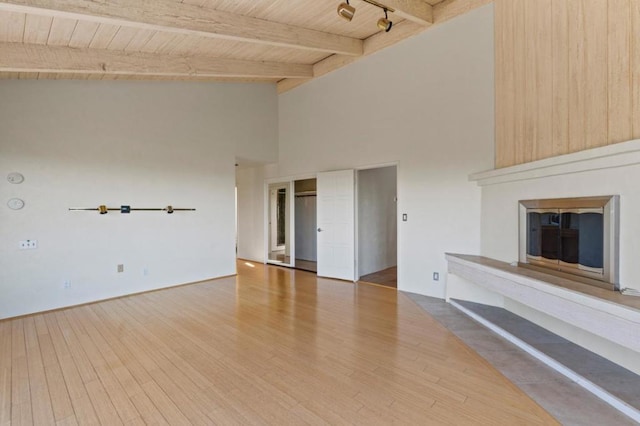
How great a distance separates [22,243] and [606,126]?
260 inches

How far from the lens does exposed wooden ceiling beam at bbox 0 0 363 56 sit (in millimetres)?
2785

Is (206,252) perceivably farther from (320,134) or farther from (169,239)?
(320,134)

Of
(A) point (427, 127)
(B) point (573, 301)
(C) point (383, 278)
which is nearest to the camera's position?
(B) point (573, 301)

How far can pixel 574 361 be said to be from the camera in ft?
8.64

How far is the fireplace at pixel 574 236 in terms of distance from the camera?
2416mm

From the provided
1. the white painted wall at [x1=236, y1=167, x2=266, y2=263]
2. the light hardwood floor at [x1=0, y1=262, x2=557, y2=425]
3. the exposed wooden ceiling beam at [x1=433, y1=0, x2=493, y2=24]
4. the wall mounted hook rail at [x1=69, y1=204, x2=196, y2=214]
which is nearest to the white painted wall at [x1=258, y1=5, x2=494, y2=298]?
the exposed wooden ceiling beam at [x1=433, y1=0, x2=493, y2=24]

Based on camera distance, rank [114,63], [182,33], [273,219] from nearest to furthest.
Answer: [182,33]
[114,63]
[273,219]

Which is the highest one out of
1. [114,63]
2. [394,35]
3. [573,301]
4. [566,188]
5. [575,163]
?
[394,35]

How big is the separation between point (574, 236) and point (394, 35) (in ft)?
12.9

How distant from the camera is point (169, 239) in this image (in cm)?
552

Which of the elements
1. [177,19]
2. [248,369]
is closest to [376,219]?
[248,369]

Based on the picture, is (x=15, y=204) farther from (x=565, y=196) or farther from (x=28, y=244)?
(x=565, y=196)

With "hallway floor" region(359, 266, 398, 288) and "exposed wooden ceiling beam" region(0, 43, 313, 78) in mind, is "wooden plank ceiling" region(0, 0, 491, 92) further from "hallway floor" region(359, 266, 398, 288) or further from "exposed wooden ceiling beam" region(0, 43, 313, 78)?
"hallway floor" region(359, 266, 398, 288)

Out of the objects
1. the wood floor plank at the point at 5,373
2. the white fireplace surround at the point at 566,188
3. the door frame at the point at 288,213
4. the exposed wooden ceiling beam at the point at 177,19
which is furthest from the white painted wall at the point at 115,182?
the white fireplace surround at the point at 566,188
